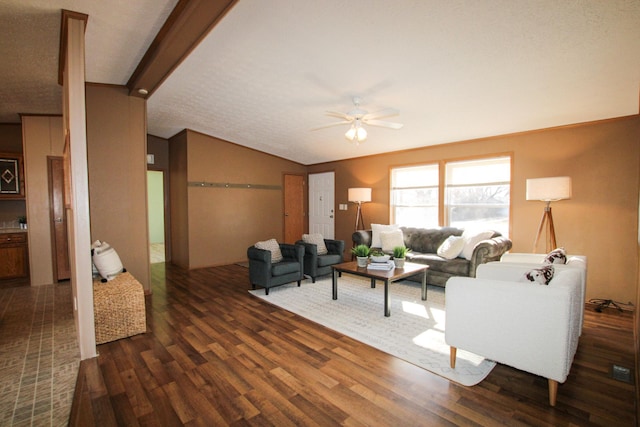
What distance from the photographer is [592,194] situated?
408cm

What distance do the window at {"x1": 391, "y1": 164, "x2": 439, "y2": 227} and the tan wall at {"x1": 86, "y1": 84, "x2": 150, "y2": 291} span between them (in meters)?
4.66

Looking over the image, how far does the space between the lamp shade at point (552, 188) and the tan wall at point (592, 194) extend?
2.23 ft

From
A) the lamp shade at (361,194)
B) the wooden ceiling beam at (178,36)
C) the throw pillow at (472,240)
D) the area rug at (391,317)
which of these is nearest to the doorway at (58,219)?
the wooden ceiling beam at (178,36)

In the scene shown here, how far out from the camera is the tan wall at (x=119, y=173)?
164 inches

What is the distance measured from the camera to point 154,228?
408 inches

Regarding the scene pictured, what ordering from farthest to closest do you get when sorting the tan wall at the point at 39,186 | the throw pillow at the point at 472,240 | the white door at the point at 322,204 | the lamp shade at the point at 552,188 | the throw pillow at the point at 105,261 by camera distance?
the white door at the point at 322,204, the tan wall at the point at 39,186, the throw pillow at the point at 472,240, the lamp shade at the point at 552,188, the throw pillow at the point at 105,261

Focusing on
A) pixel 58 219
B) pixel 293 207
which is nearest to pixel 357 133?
pixel 293 207

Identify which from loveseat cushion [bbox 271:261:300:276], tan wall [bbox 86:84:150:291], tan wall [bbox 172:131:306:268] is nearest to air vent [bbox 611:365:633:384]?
loveseat cushion [bbox 271:261:300:276]

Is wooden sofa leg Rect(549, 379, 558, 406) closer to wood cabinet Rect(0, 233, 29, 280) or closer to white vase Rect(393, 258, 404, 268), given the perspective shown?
white vase Rect(393, 258, 404, 268)

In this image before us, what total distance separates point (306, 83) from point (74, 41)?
227 cm

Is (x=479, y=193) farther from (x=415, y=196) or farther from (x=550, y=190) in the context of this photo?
(x=550, y=190)

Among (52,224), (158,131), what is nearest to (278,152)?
(158,131)

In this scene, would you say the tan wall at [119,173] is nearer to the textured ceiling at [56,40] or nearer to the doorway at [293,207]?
the textured ceiling at [56,40]

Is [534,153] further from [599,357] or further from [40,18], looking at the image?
[40,18]
